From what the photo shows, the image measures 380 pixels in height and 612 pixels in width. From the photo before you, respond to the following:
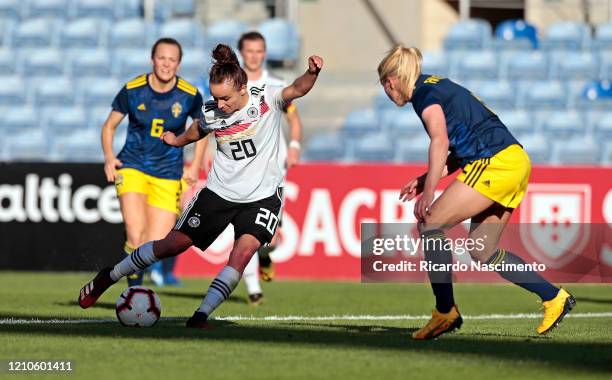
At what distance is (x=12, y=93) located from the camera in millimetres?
19844

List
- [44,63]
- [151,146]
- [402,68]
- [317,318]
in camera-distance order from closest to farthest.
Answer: [402,68], [317,318], [151,146], [44,63]

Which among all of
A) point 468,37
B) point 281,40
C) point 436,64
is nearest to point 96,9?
point 281,40

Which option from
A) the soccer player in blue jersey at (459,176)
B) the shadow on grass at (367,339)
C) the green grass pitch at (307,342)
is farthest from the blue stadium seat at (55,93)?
the soccer player in blue jersey at (459,176)

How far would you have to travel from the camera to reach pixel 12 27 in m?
21.1

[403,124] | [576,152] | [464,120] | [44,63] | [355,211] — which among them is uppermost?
[44,63]

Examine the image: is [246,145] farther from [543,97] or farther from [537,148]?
[543,97]

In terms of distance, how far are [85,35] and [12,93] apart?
1.72 metres

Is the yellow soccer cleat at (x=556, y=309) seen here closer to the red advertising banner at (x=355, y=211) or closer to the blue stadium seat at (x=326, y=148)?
the red advertising banner at (x=355, y=211)

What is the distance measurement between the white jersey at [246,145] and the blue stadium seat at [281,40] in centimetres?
1128

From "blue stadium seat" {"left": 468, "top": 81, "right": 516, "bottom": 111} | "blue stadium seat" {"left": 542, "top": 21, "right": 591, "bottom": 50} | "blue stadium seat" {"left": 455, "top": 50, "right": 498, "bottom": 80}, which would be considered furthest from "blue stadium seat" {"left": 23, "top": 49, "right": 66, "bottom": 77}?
"blue stadium seat" {"left": 542, "top": 21, "right": 591, "bottom": 50}

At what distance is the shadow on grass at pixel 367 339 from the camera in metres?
7.15

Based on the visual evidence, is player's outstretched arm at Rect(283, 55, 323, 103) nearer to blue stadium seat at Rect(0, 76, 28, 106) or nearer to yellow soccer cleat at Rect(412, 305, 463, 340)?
yellow soccer cleat at Rect(412, 305, 463, 340)

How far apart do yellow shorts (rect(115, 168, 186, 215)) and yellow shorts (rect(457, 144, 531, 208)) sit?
3.60 metres

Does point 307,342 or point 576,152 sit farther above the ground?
point 576,152
